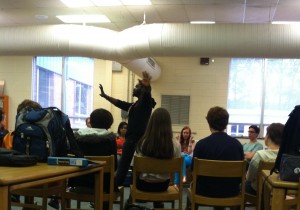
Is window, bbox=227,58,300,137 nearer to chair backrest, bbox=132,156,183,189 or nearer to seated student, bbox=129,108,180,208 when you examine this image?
seated student, bbox=129,108,180,208

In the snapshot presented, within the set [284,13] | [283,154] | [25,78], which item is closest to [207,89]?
[284,13]

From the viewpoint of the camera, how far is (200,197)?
7.55 ft

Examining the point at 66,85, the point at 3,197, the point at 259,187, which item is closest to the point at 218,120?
the point at 259,187

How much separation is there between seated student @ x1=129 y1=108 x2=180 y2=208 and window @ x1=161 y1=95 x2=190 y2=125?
4.17 meters

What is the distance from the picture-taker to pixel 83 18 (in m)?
5.22

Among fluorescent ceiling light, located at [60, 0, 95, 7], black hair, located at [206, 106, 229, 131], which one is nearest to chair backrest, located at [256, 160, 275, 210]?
black hair, located at [206, 106, 229, 131]

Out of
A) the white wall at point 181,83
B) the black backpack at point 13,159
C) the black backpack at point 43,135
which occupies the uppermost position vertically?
the white wall at point 181,83

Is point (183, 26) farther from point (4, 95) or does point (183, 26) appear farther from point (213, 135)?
point (4, 95)

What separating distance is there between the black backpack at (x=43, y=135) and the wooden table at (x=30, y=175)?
121 mm

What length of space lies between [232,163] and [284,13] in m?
3.35

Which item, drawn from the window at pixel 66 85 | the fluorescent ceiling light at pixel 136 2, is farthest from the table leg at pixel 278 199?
the window at pixel 66 85

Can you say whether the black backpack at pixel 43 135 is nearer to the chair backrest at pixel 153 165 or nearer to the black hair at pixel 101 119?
the chair backrest at pixel 153 165

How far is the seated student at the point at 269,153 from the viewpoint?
2.56 meters

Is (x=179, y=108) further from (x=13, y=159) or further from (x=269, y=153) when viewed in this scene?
(x=13, y=159)
